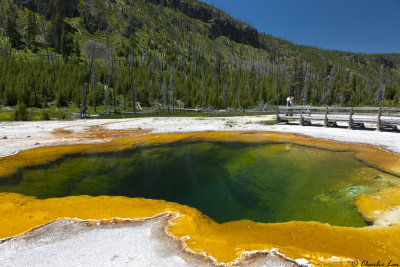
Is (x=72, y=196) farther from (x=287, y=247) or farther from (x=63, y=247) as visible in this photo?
(x=287, y=247)

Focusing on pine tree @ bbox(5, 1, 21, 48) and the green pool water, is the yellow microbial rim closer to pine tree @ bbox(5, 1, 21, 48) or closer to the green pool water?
the green pool water

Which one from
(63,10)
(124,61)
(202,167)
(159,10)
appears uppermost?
(159,10)

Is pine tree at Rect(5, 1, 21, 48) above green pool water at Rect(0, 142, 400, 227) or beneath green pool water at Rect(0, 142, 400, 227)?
above

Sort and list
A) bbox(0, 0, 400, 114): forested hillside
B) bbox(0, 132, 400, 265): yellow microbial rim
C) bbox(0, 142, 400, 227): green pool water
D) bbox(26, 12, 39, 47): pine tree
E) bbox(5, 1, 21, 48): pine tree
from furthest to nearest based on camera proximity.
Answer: bbox(26, 12, 39, 47): pine tree, bbox(5, 1, 21, 48): pine tree, bbox(0, 0, 400, 114): forested hillside, bbox(0, 142, 400, 227): green pool water, bbox(0, 132, 400, 265): yellow microbial rim

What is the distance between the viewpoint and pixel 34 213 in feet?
18.2

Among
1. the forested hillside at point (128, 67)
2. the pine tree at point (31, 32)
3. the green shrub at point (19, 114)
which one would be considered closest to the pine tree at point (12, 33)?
the forested hillside at point (128, 67)

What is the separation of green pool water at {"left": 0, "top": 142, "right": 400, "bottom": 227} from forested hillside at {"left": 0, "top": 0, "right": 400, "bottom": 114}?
26.4 metres

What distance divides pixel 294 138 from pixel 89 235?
14475mm

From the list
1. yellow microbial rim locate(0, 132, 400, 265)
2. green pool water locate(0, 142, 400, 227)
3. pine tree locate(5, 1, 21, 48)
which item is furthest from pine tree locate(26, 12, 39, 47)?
yellow microbial rim locate(0, 132, 400, 265)

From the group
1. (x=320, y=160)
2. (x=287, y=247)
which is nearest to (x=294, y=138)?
(x=320, y=160)

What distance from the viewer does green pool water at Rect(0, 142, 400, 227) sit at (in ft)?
21.1

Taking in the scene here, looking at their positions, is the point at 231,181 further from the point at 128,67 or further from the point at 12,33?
the point at 12,33

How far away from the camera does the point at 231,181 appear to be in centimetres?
890

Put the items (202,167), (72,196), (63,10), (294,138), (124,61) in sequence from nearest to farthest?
1. (72,196)
2. (202,167)
3. (294,138)
4. (124,61)
5. (63,10)
